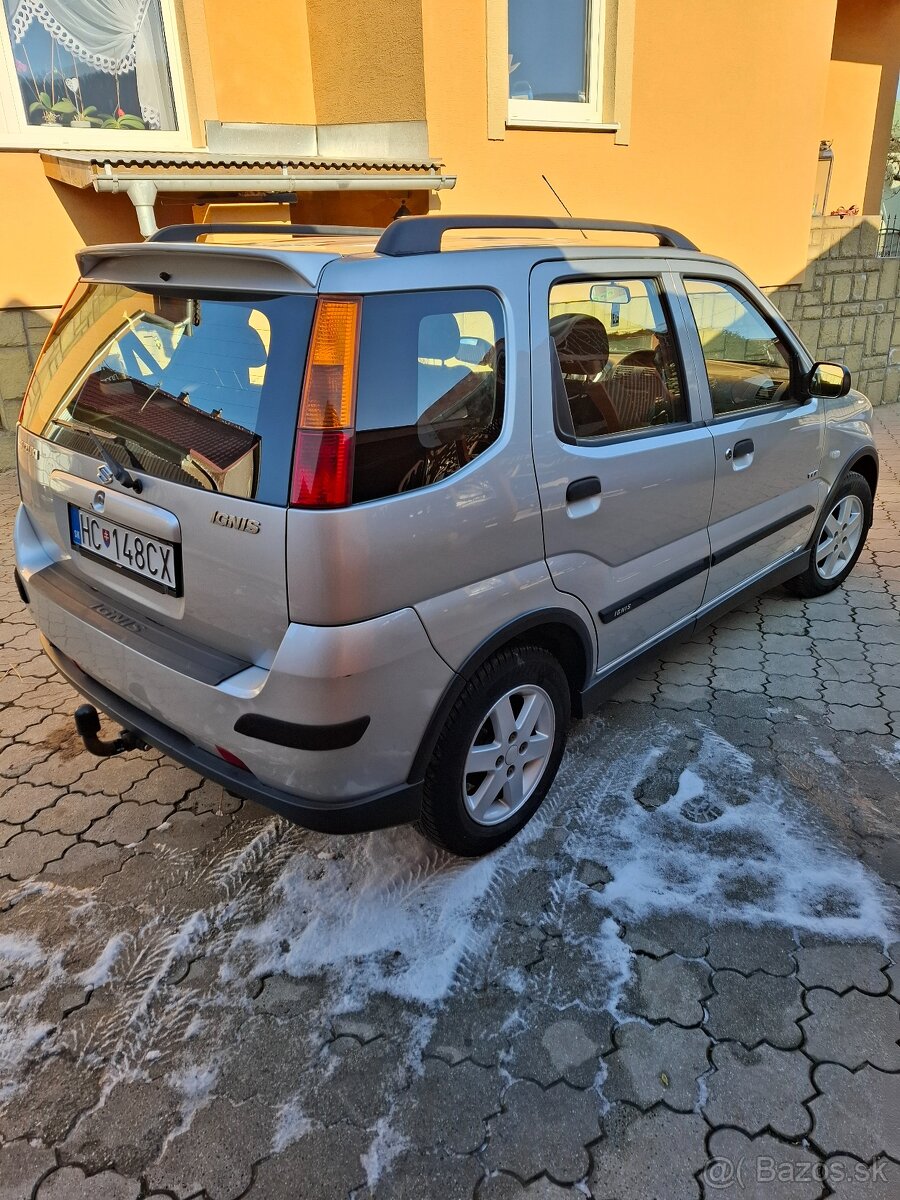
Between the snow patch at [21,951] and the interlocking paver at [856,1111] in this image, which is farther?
the snow patch at [21,951]

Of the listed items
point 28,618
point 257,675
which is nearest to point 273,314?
point 257,675

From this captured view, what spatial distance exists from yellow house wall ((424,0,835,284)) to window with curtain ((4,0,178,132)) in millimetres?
2277

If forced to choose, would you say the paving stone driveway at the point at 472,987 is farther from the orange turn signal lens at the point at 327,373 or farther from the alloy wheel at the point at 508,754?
the orange turn signal lens at the point at 327,373

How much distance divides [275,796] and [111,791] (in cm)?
125

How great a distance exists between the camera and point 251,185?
6.45 meters

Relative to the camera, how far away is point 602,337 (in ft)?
8.94

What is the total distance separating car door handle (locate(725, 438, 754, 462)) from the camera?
316 centimetres

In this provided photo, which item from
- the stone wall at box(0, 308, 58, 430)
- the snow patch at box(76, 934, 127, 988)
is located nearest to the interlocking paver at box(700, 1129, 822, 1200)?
the snow patch at box(76, 934, 127, 988)

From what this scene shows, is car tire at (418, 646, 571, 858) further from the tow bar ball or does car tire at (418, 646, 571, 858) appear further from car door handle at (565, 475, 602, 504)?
the tow bar ball

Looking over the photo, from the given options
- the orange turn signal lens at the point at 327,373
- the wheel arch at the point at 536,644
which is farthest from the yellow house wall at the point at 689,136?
the orange turn signal lens at the point at 327,373

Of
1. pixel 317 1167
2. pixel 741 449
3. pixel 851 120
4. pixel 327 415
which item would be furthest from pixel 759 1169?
pixel 851 120

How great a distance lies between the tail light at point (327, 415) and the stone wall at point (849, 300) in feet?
29.8

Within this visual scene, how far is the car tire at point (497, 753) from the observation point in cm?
228

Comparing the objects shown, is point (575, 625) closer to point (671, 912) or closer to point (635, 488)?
point (635, 488)
